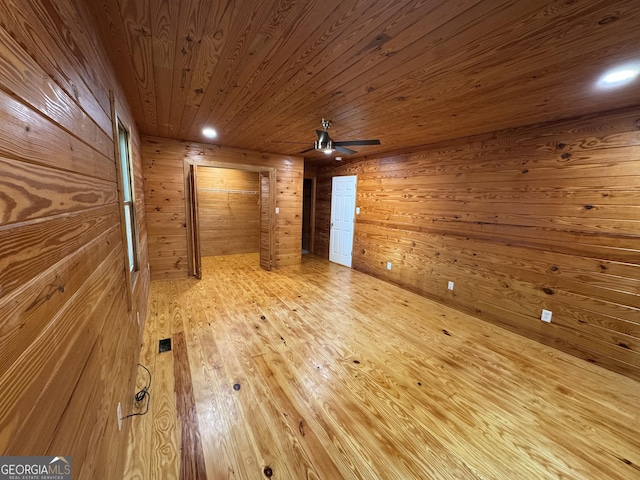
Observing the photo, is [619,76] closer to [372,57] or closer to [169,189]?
[372,57]

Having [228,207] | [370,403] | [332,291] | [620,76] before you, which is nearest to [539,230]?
[620,76]

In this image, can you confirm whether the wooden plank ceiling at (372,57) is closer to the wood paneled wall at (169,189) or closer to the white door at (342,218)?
the wood paneled wall at (169,189)

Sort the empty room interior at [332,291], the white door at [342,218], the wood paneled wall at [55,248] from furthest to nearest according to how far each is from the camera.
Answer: the white door at [342,218]
the empty room interior at [332,291]
the wood paneled wall at [55,248]

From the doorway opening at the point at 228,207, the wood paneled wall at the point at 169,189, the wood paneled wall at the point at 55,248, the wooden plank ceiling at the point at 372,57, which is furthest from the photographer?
the doorway opening at the point at 228,207

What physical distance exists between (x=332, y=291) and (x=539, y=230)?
2751 mm

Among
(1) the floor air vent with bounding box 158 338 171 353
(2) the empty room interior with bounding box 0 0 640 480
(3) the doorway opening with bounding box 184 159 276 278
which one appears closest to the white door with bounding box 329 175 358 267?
(3) the doorway opening with bounding box 184 159 276 278

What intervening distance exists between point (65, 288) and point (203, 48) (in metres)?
1.54

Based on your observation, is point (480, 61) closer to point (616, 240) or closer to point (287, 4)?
point (287, 4)

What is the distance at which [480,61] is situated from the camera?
1.59 meters

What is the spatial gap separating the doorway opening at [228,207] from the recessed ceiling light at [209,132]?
0.72 m

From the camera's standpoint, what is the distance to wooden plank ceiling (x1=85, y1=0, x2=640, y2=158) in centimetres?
121

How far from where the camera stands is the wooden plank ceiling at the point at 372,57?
3.97 feet

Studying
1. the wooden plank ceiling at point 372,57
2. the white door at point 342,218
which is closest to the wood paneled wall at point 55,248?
the wooden plank ceiling at point 372,57

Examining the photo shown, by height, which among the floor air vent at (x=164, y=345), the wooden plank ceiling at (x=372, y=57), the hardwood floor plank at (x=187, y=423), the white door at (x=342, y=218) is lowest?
the hardwood floor plank at (x=187, y=423)
